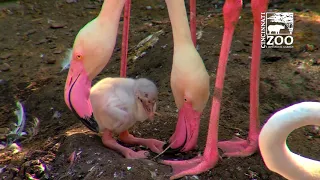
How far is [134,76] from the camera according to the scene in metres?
4.36

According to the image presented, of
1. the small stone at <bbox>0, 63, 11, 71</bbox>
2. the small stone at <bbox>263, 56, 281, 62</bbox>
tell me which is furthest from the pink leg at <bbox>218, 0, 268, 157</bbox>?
the small stone at <bbox>0, 63, 11, 71</bbox>

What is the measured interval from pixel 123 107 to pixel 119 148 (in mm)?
242

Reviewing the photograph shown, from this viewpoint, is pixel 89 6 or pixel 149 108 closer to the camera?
pixel 149 108

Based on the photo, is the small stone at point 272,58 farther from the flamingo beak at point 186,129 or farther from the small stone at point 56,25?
the small stone at point 56,25

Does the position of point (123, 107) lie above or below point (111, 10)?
below

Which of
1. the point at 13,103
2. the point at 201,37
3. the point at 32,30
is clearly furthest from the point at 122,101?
the point at 32,30

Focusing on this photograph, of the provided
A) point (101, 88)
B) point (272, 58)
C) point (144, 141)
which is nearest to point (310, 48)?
point (272, 58)

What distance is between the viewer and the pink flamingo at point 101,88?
2887 millimetres

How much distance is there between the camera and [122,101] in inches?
121

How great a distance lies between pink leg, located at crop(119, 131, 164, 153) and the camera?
3107 mm

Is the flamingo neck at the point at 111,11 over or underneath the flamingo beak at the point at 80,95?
over

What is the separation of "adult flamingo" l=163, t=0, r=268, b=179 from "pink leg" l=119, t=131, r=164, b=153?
20 centimetres

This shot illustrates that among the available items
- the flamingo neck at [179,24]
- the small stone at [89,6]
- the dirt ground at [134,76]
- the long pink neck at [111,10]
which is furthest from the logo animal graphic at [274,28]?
the small stone at [89,6]

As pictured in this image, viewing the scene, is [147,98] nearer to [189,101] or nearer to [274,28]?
[189,101]
